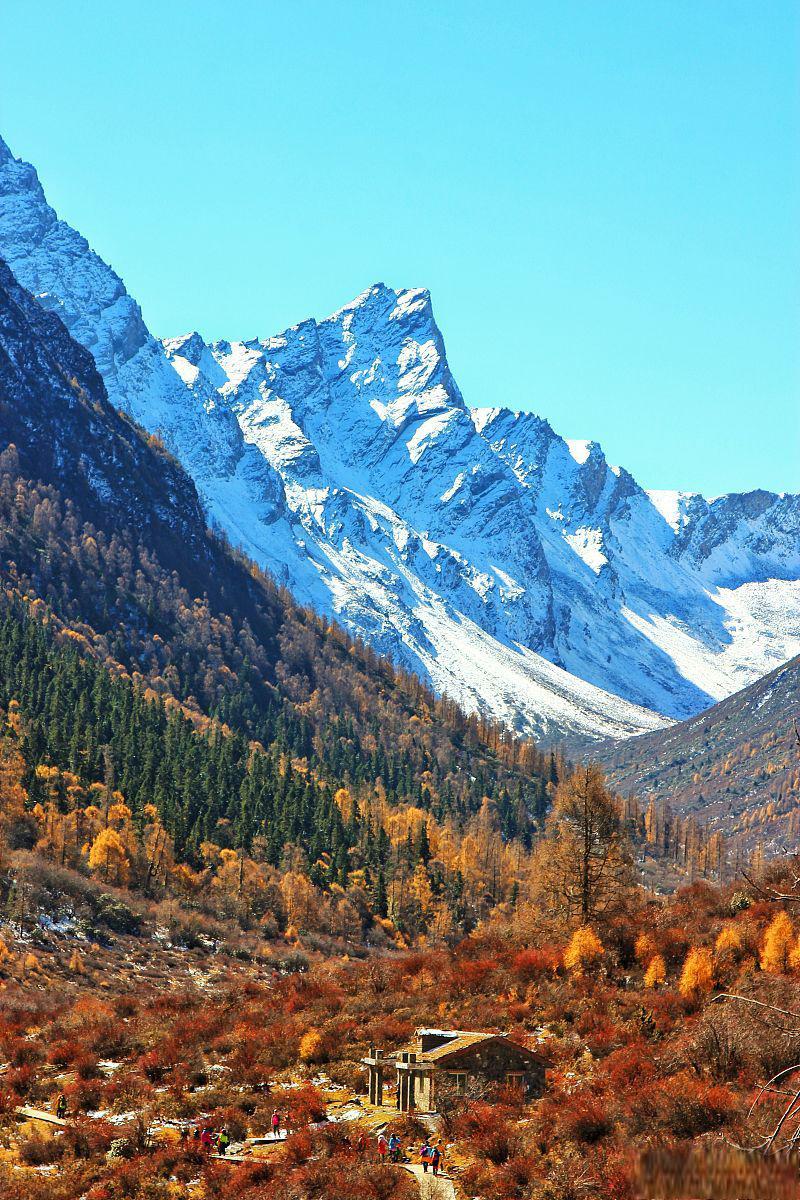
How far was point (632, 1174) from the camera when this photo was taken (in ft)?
27.2

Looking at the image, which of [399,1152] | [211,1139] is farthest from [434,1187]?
[211,1139]

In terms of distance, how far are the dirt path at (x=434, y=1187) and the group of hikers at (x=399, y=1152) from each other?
0.74m

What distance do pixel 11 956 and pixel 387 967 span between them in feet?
123

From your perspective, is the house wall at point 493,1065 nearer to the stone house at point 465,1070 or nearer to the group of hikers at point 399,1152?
the stone house at point 465,1070

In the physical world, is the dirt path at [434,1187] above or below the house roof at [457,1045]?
below

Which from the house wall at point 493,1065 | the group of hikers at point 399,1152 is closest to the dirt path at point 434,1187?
the group of hikers at point 399,1152

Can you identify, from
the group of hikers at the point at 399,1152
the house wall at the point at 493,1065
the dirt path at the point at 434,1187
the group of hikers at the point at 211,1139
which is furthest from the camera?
the house wall at the point at 493,1065

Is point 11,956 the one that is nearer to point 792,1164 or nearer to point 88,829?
point 88,829

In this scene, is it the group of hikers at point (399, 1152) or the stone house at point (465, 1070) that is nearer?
the group of hikers at point (399, 1152)

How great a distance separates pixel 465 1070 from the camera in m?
37.5

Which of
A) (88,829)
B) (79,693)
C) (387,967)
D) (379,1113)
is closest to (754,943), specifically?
(379,1113)

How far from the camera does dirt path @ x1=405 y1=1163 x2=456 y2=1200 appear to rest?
29266 mm

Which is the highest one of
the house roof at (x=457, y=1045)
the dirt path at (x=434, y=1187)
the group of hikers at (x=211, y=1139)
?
the house roof at (x=457, y=1045)

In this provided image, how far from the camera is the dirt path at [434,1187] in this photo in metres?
29.3
